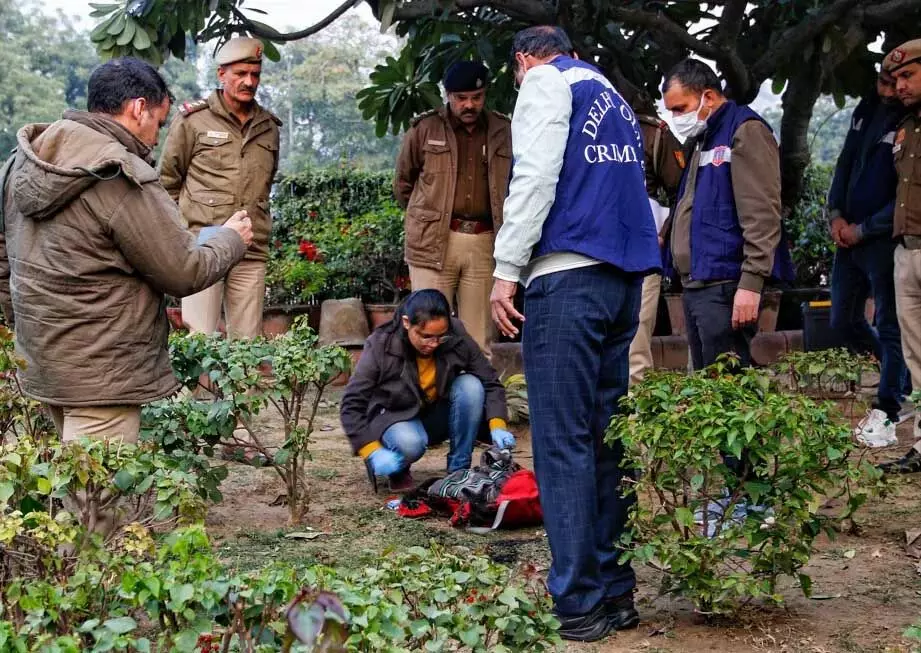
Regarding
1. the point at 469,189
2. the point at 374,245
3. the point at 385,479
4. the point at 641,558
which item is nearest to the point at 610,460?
the point at 641,558

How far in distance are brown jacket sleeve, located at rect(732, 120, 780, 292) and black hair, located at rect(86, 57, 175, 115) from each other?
2.44m

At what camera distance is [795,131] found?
29.2 feet

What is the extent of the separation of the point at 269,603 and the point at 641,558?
1.51 m

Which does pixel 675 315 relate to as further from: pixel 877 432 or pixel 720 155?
pixel 720 155

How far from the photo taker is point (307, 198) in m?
11.2

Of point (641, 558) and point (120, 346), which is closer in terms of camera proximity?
point (641, 558)

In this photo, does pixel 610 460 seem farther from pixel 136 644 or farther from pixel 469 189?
pixel 469 189

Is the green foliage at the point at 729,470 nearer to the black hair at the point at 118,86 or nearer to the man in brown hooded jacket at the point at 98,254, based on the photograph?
the man in brown hooded jacket at the point at 98,254

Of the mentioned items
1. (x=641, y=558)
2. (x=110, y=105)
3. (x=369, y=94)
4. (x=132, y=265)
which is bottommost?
(x=641, y=558)

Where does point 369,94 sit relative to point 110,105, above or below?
above

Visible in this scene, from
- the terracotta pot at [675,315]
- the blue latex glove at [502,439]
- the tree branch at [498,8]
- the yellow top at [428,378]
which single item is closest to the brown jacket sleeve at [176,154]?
the tree branch at [498,8]

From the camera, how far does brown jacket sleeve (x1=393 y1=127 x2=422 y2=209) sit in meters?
7.02

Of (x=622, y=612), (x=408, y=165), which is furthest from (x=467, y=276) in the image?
(x=622, y=612)

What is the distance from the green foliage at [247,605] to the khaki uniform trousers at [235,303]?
398 cm
